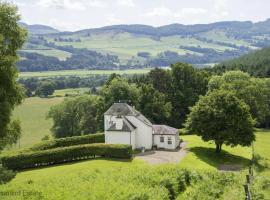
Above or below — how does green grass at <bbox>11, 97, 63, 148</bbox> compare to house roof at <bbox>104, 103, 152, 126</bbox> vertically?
below

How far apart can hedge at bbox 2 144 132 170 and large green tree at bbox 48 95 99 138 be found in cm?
4007

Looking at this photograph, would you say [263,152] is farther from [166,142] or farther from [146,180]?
[146,180]

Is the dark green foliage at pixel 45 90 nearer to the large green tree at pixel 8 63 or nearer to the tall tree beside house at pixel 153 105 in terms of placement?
the tall tree beside house at pixel 153 105

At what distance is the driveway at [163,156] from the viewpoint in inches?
2395

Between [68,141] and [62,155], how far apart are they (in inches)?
330

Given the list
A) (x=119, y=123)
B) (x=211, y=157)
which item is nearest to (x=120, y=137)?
(x=119, y=123)

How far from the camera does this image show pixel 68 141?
6975 centimetres

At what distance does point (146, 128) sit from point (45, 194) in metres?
44.5

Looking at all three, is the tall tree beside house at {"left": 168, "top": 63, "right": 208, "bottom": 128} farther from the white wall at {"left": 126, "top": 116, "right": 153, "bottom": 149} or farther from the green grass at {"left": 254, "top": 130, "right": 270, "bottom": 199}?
the white wall at {"left": 126, "top": 116, "right": 153, "bottom": 149}

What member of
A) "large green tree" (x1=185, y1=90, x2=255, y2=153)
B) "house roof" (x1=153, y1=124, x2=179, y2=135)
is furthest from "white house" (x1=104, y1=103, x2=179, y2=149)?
"large green tree" (x1=185, y1=90, x2=255, y2=153)

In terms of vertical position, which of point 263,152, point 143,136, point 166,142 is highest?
point 143,136

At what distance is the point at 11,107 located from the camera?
115ft

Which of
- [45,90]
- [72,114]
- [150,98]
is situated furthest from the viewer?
[45,90]

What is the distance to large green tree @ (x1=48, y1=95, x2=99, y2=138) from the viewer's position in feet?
342
